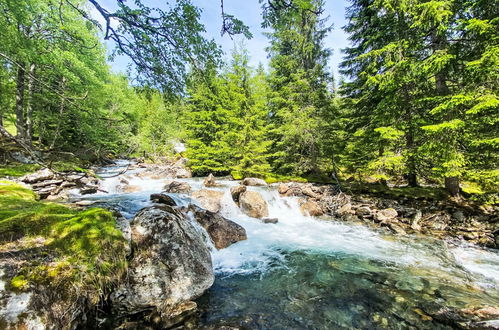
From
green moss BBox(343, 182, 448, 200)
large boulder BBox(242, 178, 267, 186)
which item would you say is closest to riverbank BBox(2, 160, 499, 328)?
green moss BBox(343, 182, 448, 200)

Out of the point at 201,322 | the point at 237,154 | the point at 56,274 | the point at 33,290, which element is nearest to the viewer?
the point at 33,290

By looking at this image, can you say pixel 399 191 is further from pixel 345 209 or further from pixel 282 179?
pixel 282 179

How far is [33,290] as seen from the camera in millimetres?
2684

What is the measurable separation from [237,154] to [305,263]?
10959 millimetres

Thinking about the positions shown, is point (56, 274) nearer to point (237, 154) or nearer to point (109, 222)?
point (109, 222)

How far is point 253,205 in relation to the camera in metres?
9.53

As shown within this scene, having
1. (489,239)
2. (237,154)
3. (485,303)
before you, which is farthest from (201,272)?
(237,154)

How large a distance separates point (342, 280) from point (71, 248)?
5280 mm

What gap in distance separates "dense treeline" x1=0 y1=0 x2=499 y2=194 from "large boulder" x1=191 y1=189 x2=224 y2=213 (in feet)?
11.3

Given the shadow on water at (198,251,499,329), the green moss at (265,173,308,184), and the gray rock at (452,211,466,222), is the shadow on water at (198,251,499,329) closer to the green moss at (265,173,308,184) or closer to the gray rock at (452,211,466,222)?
the gray rock at (452,211,466,222)

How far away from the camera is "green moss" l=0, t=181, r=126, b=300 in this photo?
2.91 meters

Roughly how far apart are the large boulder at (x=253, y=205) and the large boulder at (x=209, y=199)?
99 cm

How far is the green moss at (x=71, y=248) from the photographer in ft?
9.53

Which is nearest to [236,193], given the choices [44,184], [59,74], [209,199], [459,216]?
[209,199]
